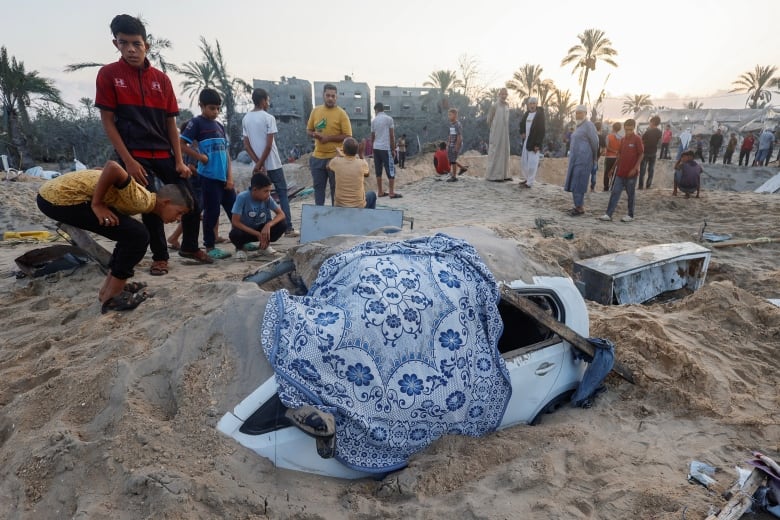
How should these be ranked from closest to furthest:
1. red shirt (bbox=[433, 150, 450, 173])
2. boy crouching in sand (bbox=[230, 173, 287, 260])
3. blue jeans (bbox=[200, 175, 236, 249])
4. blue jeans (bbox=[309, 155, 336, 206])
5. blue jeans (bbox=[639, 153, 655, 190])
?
1. boy crouching in sand (bbox=[230, 173, 287, 260])
2. blue jeans (bbox=[200, 175, 236, 249])
3. blue jeans (bbox=[309, 155, 336, 206])
4. blue jeans (bbox=[639, 153, 655, 190])
5. red shirt (bbox=[433, 150, 450, 173])

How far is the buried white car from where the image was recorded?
6.72 ft

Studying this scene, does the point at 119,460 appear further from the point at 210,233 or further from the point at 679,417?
the point at 210,233

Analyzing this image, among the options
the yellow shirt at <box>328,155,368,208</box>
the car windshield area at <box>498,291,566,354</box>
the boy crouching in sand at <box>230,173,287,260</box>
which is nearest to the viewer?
the car windshield area at <box>498,291,566,354</box>

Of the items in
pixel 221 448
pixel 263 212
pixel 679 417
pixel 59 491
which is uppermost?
pixel 263 212

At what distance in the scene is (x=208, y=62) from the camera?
27.3m

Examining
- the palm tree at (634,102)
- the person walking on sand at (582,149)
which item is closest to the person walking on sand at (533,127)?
the person walking on sand at (582,149)

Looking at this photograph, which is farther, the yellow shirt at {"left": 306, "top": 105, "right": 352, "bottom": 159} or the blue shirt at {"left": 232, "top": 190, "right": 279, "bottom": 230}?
the yellow shirt at {"left": 306, "top": 105, "right": 352, "bottom": 159}

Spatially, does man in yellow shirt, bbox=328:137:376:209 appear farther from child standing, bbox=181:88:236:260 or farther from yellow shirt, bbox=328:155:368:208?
child standing, bbox=181:88:236:260

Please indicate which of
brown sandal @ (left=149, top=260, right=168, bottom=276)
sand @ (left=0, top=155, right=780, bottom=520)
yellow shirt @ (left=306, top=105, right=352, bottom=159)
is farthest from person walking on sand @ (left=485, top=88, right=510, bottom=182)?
brown sandal @ (left=149, top=260, right=168, bottom=276)

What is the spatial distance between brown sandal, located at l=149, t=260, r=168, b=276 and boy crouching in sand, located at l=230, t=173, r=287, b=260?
2.72 feet

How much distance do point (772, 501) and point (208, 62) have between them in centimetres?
3147

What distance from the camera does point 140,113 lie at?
12.8 ft

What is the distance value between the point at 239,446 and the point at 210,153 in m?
4.04

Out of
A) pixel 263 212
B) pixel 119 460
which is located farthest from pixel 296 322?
pixel 263 212
